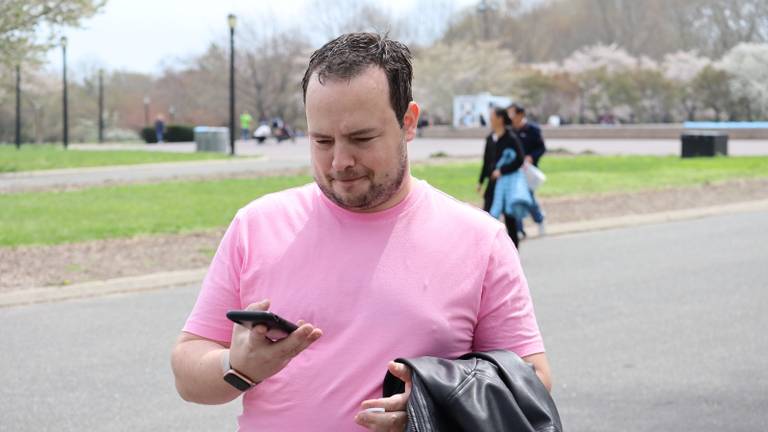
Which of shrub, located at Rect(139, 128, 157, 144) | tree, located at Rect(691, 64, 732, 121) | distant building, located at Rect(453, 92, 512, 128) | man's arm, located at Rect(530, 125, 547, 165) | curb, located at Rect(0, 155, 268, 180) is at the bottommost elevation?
curb, located at Rect(0, 155, 268, 180)

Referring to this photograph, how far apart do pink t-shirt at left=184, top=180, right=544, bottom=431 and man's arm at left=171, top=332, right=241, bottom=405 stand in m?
0.03

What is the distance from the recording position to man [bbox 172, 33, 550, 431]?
2227 mm

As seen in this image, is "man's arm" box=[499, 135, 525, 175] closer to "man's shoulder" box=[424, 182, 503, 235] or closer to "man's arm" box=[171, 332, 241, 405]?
"man's shoulder" box=[424, 182, 503, 235]

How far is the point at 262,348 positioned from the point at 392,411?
27cm

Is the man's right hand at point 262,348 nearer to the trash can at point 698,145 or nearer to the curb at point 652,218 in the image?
the curb at point 652,218

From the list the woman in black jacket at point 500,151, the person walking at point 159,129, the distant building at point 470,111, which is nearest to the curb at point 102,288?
the woman in black jacket at point 500,151

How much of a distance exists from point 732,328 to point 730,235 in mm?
6221

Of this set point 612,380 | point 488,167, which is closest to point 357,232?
point 612,380

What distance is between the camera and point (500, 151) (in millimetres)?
11977

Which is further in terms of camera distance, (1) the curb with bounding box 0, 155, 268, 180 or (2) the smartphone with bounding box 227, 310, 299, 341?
(1) the curb with bounding box 0, 155, 268, 180

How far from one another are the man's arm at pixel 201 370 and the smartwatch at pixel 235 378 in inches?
0.8

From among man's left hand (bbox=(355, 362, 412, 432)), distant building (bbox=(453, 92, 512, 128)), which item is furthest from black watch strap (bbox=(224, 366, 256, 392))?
distant building (bbox=(453, 92, 512, 128))

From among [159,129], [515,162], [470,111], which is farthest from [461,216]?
[470,111]

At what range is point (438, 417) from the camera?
2.04m
